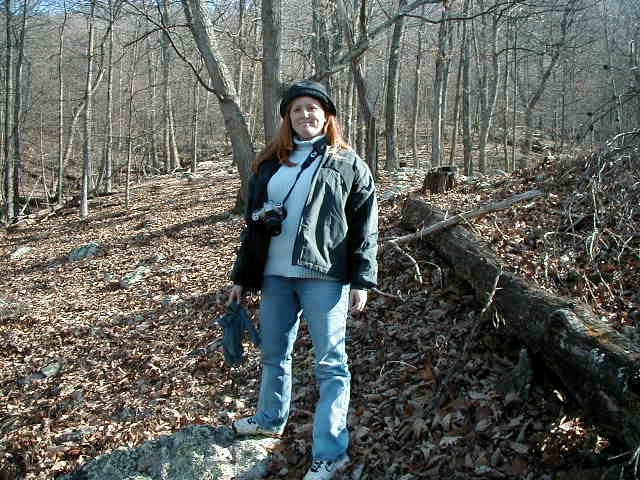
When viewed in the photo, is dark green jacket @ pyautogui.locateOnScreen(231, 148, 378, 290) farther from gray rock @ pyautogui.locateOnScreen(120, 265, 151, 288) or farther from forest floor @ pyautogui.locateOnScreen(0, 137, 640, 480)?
gray rock @ pyautogui.locateOnScreen(120, 265, 151, 288)

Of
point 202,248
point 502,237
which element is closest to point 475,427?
point 502,237

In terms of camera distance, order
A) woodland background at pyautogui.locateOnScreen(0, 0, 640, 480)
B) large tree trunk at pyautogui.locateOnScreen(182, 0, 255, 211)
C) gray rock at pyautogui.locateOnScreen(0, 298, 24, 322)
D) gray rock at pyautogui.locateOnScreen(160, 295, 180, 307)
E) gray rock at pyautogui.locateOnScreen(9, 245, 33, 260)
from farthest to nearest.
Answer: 1. gray rock at pyautogui.locateOnScreen(9, 245, 33, 260)
2. large tree trunk at pyautogui.locateOnScreen(182, 0, 255, 211)
3. gray rock at pyautogui.locateOnScreen(0, 298, 24, 322)
4. gray rock at pyautogui.locateOnScreen(160, 295, 180, 307)
5. woodland background at pyautogui.locateOnScreen(0, 0, 640, 480)

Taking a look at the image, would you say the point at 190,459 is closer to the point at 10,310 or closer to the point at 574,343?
the point at 574,343

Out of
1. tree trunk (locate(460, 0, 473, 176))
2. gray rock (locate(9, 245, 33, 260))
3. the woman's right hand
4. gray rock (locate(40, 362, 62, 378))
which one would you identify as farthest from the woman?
tree trunk (locate(460, 0, 473, 176))

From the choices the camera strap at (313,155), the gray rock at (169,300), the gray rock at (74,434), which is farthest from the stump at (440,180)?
the gray rock at (74,434)

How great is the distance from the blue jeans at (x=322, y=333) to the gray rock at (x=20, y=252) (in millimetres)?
10256

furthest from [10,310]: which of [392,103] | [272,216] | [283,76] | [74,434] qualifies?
[283,76]

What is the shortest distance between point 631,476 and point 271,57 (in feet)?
28.1

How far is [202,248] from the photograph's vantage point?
9.08 metres

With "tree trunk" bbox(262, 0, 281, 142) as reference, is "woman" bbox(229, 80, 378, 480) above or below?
below

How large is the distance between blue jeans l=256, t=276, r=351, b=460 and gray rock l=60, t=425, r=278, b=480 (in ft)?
2.10

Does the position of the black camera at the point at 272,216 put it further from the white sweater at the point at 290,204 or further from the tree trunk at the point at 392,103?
the tree trunk at the point at 392,103

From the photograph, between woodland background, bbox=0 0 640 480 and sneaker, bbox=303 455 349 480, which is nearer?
sneaker, bbox=303 455 349 480

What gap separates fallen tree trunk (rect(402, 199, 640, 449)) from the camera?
2648 millimetres
